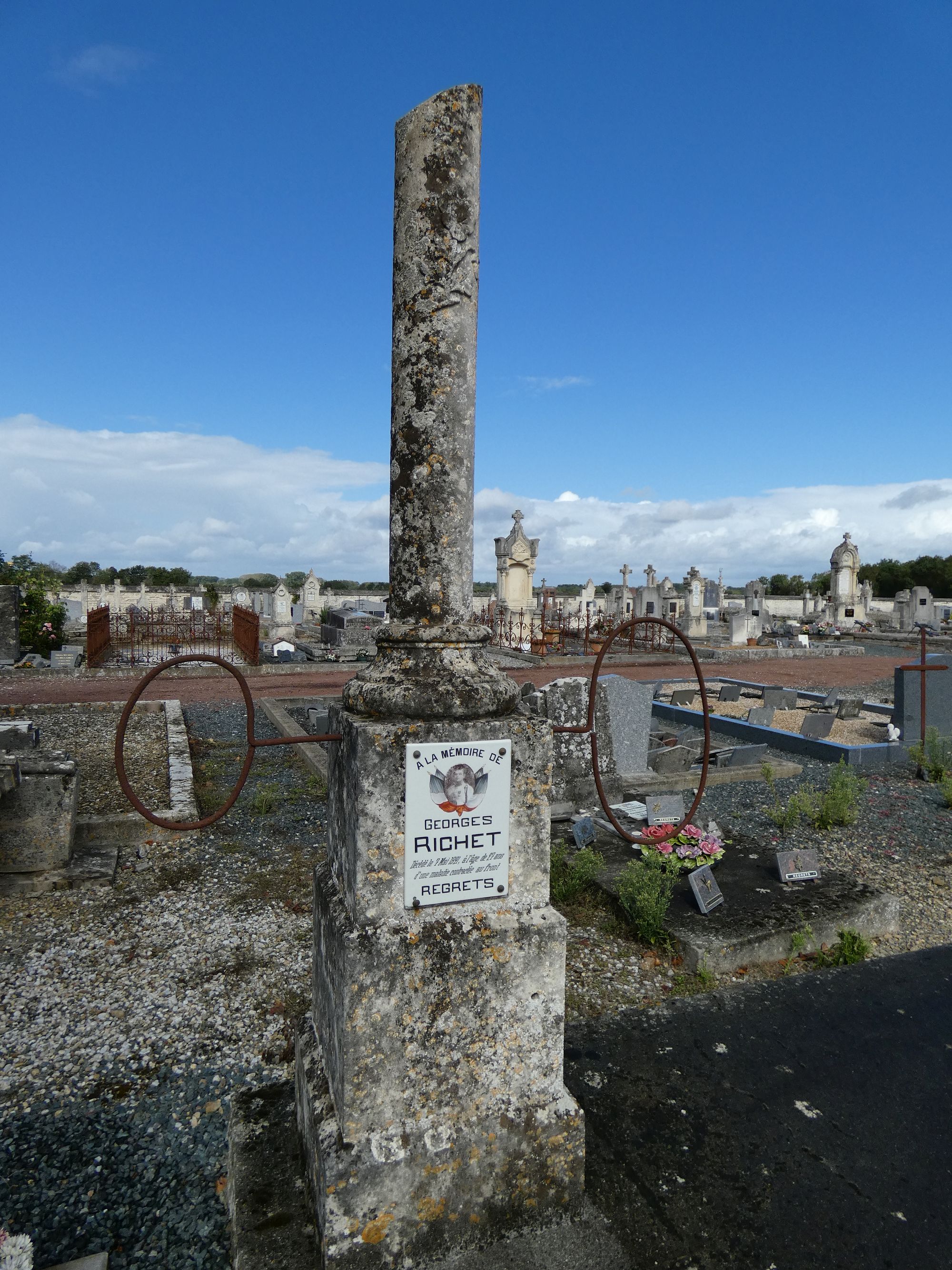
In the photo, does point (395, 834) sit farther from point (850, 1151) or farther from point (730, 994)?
point (730, 994)

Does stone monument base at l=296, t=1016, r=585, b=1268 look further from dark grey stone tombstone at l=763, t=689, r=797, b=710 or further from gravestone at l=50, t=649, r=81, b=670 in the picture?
gravestone at l=50, t=649, r=81, b=670

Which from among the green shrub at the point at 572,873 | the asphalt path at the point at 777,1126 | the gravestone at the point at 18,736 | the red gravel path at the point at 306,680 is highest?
the gravestone at the point at 18,736

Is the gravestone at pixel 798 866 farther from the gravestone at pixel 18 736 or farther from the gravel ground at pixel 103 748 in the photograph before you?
the gravestone at pixel 18 736

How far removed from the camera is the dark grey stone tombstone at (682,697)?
12391 millimetres

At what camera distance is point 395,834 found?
6.77ft

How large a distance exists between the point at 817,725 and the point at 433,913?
9326mm

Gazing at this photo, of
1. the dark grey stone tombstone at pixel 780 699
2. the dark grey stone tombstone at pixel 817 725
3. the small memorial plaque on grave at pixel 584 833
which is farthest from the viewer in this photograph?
the dark grey stone tombstone at pixel 780 699

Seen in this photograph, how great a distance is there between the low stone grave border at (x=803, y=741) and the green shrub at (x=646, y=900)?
4124mm

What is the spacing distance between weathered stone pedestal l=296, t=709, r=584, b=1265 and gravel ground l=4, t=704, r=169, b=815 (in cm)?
513

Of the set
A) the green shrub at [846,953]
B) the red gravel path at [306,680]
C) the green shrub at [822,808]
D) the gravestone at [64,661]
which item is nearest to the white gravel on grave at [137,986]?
the green shrub at [846,953]

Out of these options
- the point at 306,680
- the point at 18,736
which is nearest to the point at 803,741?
the point at 18,736

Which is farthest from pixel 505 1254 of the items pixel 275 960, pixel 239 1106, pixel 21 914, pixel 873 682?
pixel 873 682

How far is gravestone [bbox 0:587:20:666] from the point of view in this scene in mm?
15617

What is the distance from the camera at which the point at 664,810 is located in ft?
20.0
